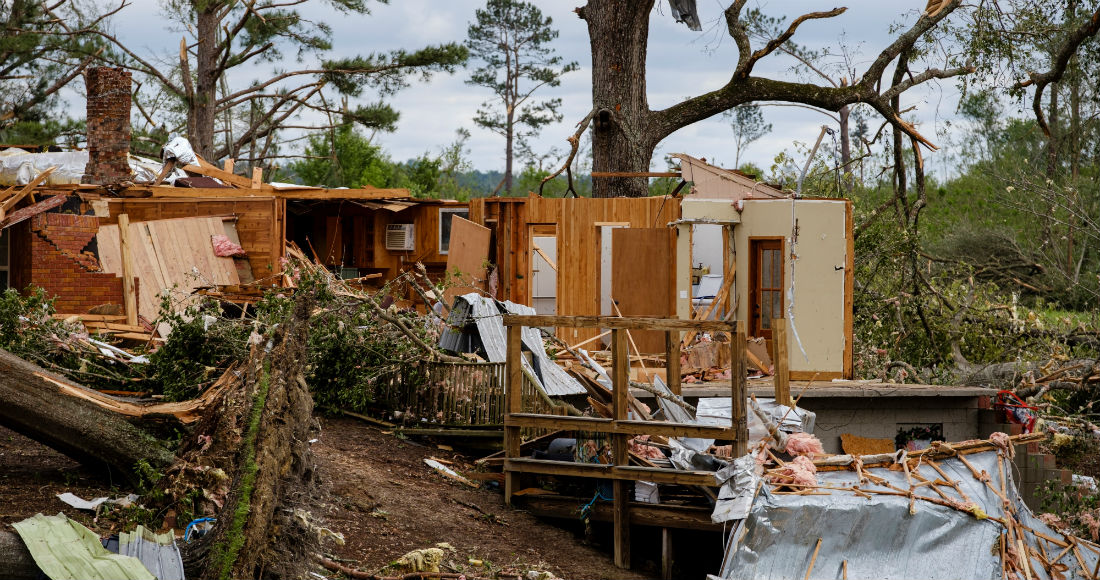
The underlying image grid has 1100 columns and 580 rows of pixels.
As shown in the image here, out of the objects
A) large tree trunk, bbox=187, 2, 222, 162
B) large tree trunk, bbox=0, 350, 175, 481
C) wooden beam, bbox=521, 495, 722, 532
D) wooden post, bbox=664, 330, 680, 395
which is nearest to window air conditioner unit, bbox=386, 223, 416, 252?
large tree trunk, bbox=187, 2, 222, 162

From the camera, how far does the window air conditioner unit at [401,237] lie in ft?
65.0

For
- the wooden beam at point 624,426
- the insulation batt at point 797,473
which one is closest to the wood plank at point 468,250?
the wooden beam at point 624,426

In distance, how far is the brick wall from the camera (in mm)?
14266

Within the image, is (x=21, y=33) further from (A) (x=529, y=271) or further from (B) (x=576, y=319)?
(B) (x=576, y=319)

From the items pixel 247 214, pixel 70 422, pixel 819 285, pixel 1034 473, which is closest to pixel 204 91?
pixel 247 214

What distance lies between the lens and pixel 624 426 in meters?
9.17

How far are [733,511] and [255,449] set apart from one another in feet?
13.6

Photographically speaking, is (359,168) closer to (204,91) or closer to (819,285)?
(204,91)

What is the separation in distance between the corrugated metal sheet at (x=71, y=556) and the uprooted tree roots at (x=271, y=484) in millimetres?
368

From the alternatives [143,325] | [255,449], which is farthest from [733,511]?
[143,325]

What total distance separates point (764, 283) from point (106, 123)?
10638 mm

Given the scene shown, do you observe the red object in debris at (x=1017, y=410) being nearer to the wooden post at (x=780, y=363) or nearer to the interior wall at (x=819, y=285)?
the interior wall at (x=819, y=285)

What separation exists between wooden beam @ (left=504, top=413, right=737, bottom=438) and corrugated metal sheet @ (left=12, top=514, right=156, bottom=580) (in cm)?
423

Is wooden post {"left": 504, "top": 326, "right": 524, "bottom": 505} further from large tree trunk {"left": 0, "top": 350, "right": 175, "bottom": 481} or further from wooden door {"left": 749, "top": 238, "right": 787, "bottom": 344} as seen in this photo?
wooden door {"left": 749, "top": 238, "right": 787, "bottom": 344}
